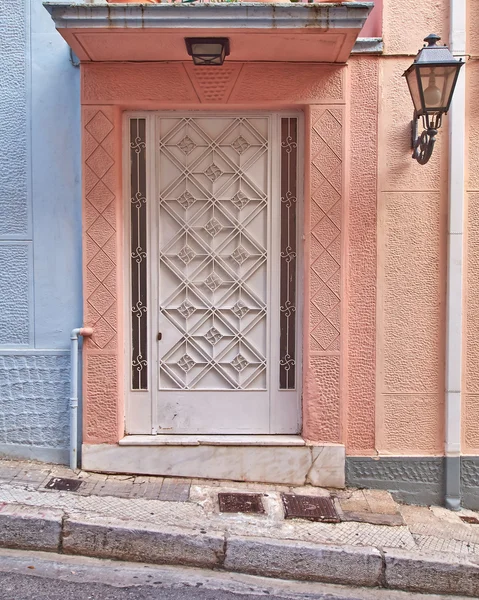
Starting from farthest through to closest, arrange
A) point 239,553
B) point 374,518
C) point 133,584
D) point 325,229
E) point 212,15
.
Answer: point 325,229 < point 374,518 < point 212,15 < point 239,553 < point 133,584

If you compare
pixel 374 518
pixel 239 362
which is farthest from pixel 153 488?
pixel 374 518

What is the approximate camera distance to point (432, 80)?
420cm

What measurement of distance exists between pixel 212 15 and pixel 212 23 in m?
0.06

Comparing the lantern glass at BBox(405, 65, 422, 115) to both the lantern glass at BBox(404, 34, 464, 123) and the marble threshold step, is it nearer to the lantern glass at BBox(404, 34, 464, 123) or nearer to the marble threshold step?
the lantern glass at BBox(404, 34, 464, 123)

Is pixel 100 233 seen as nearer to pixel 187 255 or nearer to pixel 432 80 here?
pixel 187 255

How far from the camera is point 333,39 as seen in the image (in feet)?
14.2

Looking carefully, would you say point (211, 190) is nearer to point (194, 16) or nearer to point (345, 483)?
point (194, 16)

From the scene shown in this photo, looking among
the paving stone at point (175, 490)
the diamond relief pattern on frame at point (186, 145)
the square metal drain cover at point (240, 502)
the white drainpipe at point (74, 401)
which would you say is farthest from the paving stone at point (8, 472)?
the diamond relief pattern on frame at point (186, 145)

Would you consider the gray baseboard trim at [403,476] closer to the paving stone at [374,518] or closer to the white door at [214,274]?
the paving stone at [374,518]

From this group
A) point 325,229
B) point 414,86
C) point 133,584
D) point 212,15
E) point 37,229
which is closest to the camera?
point 133,584

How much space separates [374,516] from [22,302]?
3479 millimetres

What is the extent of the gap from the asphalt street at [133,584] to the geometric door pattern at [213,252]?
1.63 metres

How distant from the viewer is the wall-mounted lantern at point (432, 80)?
4.11 meters

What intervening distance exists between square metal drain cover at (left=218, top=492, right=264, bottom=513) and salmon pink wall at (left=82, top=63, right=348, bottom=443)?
2.41 feet
